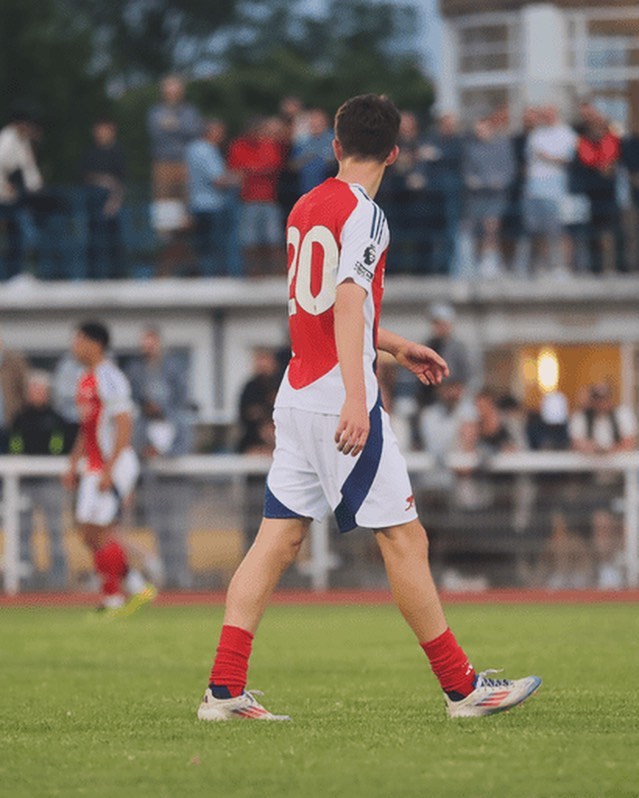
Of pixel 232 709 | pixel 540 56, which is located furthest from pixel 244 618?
pixel 540 56

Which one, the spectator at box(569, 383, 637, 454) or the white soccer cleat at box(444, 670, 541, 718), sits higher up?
the spectator at box(569, 383, 637, 454)

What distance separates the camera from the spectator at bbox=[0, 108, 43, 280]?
72.7 ft

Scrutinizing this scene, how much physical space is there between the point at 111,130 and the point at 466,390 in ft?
19.4

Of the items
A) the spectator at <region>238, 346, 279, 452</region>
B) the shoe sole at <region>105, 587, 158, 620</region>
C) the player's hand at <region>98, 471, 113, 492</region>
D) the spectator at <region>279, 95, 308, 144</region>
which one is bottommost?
the shoe sole at <region>105, 587, 158, 620</region>

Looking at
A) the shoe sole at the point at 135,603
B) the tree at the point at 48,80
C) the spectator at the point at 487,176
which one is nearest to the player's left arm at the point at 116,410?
the shoe sole at the point at 135,603

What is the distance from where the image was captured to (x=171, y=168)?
23719 mm

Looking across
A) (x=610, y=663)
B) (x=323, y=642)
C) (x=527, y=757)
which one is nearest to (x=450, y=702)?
(x=527, y=757)

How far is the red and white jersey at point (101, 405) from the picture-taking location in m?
15.2

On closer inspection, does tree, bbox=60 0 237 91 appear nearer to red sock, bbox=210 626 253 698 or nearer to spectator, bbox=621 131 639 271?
spectator, bbox=621 131 639 271

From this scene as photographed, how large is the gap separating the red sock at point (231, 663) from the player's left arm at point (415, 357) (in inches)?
47.2

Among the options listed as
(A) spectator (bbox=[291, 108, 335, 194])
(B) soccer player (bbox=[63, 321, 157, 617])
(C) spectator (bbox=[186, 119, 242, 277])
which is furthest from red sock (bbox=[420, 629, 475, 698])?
(C) spectator (bbox=[186, 119, 242, 277])

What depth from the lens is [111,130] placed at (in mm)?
23172

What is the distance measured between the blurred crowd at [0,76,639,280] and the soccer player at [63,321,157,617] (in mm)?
5630

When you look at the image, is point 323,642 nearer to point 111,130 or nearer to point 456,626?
point 456,626
